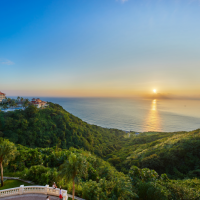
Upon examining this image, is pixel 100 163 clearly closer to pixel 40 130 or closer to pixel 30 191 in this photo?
pixel 30 191

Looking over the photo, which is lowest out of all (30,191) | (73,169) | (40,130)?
(40,130)

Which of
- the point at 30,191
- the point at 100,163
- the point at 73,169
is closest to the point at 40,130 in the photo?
the point at 100,163

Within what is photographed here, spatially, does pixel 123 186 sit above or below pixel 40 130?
above

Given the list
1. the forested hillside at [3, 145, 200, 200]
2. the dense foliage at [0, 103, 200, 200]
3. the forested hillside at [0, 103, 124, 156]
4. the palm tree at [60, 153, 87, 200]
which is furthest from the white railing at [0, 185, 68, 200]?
the forested hillside at [0, 103, 124, 156]

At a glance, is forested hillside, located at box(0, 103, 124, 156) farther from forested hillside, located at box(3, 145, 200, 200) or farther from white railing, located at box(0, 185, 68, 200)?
white railing, located at box(0, 185, 68, 200)

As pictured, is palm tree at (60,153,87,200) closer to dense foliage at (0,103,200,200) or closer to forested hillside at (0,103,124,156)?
dense foliage at (0,103,200,200)

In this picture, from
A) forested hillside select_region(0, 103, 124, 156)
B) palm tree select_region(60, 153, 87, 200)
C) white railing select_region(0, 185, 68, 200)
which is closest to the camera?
palm tree select_region(60, 153, 87, 200)

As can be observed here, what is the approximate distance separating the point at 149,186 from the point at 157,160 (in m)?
15.0

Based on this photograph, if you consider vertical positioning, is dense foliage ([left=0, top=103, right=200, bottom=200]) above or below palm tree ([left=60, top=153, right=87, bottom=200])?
below

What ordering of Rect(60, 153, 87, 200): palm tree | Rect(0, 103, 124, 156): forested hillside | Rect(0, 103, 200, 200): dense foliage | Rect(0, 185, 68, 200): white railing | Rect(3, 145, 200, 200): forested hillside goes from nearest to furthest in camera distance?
Rect(60, 153, 87, 200): palm tree < Rect(0, 185, 68, 200): white railing < Rect(3, 145, 200, 200): forested hillside < Rect(0, 103, 200, 200): dense foliage < Rect(0, 103, 124, 156): forested hillside

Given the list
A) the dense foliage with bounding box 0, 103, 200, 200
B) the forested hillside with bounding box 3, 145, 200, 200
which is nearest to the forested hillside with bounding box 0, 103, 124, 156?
the dense foliage with bounding box 0, 103, 200, 200

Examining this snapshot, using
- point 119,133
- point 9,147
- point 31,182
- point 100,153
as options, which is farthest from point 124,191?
point 119,133

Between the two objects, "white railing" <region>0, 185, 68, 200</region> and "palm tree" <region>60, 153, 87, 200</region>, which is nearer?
"palm tree" <region>60, 153, 87, 200</region>

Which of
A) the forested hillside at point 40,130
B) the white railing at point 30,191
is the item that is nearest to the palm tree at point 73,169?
the white railing at point 30,191
